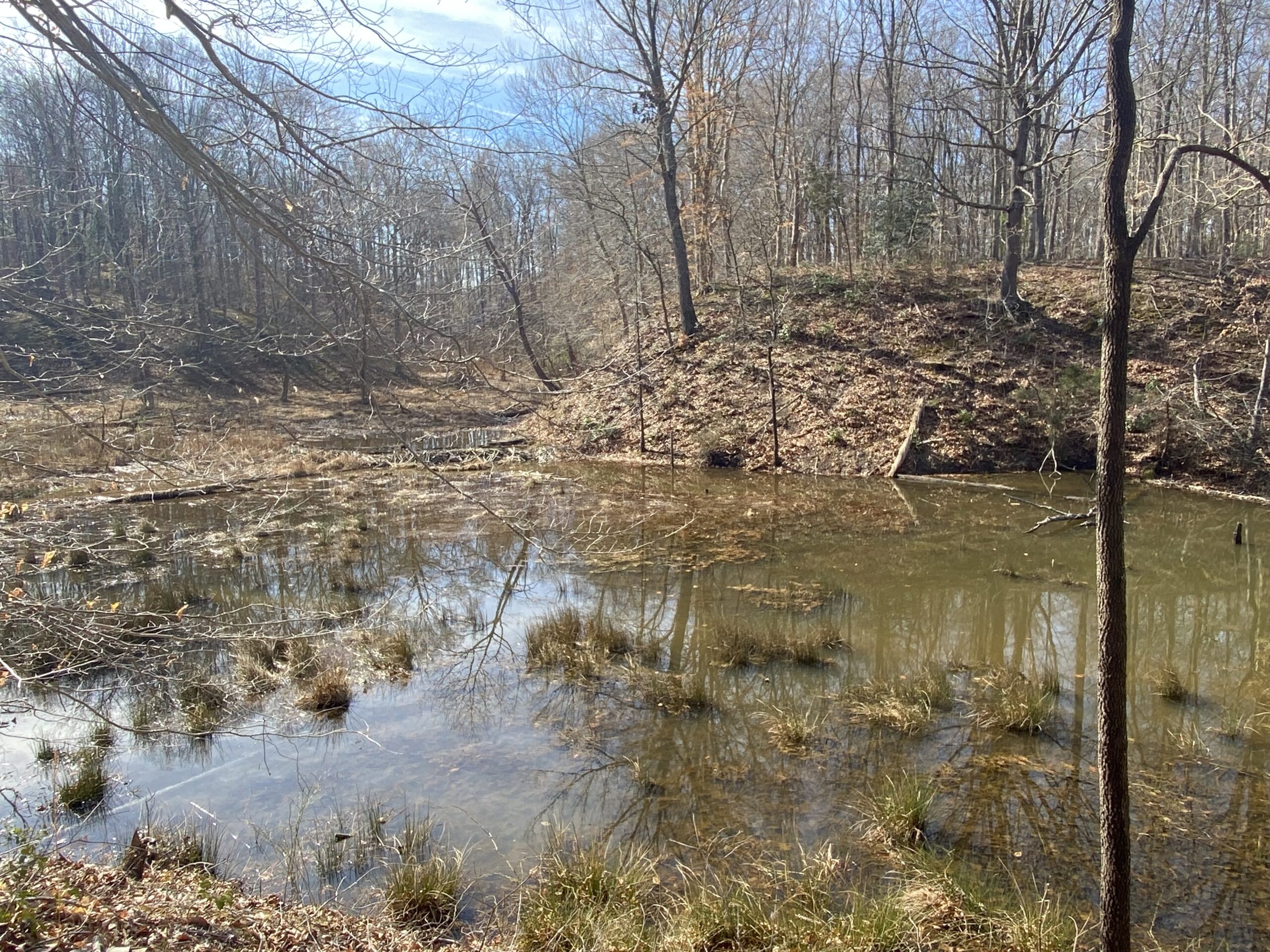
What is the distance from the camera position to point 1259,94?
24.9m

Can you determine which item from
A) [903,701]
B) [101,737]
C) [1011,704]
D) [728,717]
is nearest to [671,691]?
[728,717]

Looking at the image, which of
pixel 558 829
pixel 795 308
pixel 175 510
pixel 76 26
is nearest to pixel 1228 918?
pixel 558 829

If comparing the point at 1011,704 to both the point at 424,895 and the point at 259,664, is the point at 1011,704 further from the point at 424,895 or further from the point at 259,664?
the point at 259,664

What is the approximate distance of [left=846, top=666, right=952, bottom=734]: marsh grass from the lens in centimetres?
588

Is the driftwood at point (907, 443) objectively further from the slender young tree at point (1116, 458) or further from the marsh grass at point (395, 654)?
the slender young tree at point (1116, 458)

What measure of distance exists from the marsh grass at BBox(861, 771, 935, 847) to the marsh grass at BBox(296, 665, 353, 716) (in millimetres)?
4038

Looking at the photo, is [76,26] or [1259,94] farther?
[1259,94]

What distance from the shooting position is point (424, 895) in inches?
157

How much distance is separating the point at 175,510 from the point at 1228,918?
15.2 metres

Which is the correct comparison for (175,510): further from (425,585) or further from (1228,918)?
(1228,918)

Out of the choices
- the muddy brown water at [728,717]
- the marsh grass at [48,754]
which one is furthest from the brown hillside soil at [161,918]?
the marsh grass at [48,754]

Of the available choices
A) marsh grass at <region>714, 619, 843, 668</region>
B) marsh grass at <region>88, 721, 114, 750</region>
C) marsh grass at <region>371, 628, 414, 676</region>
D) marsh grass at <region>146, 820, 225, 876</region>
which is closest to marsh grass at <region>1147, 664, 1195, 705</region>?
marsh grass at <region>714, 619, 843, 668</region>

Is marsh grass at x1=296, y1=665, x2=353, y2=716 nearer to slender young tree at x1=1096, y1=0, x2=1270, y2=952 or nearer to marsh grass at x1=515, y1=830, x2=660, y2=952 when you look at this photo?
marsh grass at x1=515, y1=830, x2=660, y2=952

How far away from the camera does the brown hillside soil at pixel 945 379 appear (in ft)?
52.2
